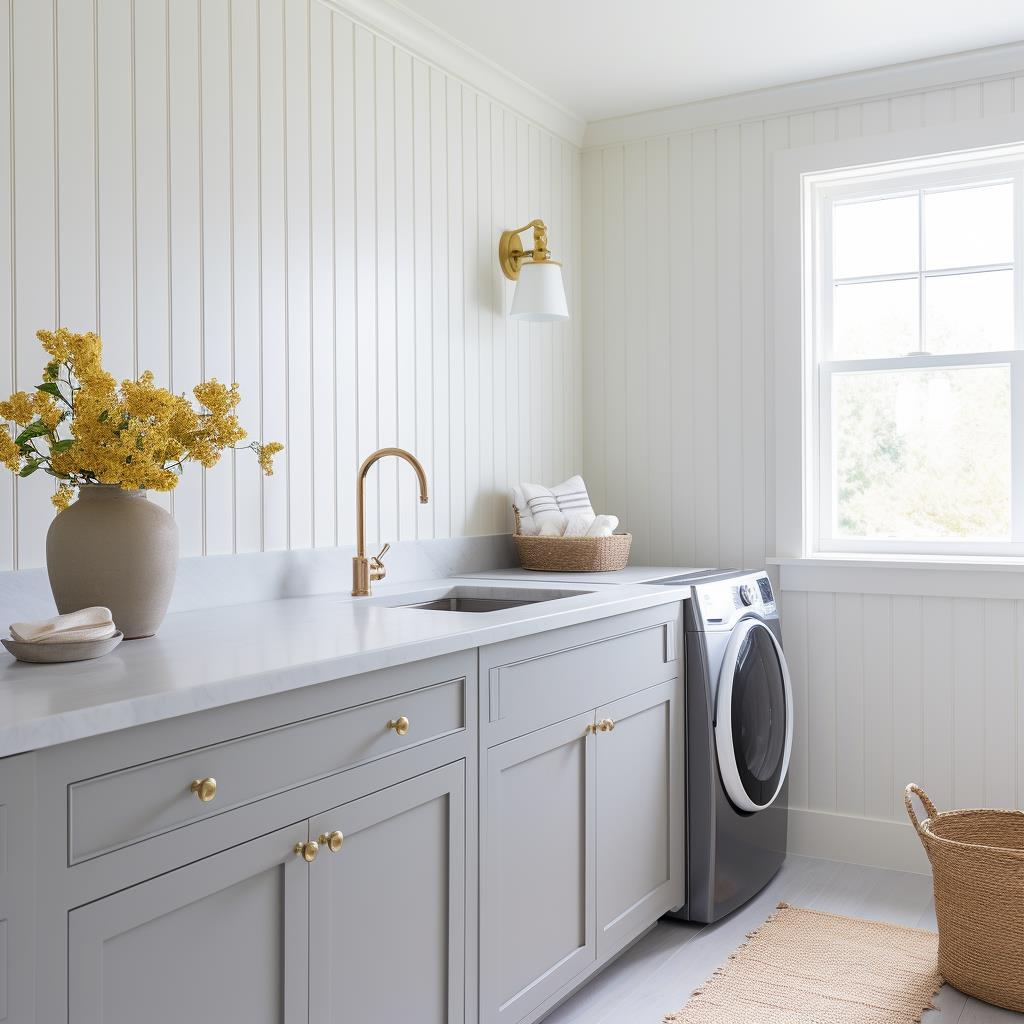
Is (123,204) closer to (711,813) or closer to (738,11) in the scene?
(738,11)

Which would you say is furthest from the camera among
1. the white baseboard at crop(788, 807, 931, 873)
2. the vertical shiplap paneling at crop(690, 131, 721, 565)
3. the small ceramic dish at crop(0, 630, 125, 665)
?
the vertical shiplap paneling at crop(690, 131, 721, 565)

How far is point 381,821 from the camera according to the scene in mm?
1574

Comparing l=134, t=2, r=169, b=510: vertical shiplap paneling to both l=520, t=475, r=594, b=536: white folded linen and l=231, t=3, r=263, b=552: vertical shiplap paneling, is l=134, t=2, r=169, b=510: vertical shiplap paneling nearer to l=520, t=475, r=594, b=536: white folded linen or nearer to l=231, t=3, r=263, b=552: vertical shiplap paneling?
l=231, t=3, r=263, b=552: vertical shiplap paneling

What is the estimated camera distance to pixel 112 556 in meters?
1.58

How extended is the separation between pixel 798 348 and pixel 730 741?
50.6 inches

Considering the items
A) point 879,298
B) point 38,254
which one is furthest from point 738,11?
point 38,254

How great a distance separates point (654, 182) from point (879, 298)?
842mm

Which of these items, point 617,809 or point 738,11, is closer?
point 617,809

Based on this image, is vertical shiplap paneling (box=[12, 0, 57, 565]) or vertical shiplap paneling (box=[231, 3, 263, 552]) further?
vertical shiplap paneling (box=[231, 3, 263, 552])

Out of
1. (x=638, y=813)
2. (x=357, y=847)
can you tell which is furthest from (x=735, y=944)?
(x=357, y=847)

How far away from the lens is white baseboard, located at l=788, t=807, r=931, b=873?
3.02 metres

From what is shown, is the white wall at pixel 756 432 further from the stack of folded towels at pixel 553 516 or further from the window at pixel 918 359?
the stack of folded towels at pixel 553 516

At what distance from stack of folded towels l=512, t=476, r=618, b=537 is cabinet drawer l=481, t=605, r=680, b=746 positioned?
0.54 m

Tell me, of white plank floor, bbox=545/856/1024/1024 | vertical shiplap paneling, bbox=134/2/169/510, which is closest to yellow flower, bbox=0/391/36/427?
vertical shiplap paneling, bbox=134/2/169/510
